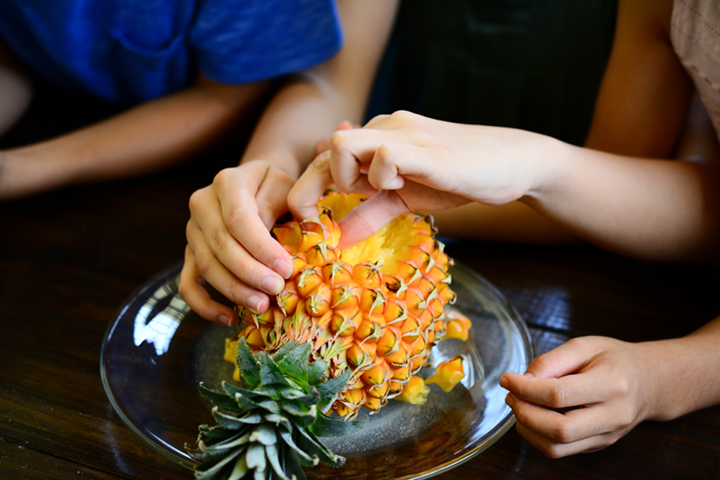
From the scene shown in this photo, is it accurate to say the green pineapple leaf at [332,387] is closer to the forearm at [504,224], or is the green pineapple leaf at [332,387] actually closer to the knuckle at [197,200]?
the knuckle at [197,200]

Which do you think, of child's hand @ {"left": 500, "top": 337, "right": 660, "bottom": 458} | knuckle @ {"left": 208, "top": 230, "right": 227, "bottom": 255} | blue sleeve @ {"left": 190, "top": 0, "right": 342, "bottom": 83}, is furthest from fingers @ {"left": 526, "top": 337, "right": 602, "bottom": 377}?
blue sleeve @ {"left": 190, "top": 0, "right": 342, "bottom": 83}

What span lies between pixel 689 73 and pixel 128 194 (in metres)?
0.86

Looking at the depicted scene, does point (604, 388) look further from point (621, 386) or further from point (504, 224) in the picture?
point (504, 224)

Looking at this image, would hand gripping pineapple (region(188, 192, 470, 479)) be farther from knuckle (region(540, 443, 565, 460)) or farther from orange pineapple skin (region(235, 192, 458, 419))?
knuckle (region(540, 443, 565, 460))

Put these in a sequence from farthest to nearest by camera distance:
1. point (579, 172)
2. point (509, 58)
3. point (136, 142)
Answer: point (509, 58) < point (136, 142) < point (579, 172)

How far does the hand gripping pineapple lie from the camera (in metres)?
0.36

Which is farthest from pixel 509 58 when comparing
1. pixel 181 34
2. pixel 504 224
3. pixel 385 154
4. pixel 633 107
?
pixel 385 154

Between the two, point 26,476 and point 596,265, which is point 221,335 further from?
point 596,265

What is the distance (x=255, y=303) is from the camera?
0.44 m

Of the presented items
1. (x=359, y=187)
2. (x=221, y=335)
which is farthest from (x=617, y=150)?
(x=221, y=335)

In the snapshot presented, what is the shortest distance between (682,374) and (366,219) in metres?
0.35

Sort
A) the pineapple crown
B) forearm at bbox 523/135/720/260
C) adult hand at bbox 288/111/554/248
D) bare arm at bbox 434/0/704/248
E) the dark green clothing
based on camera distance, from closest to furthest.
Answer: the pineapple crown < adult hand at bbox 288/111/554/248 < forearm at bbox 523/135/720/260 < bare arm at bbox 434/0/704/248 < the dark green clothing

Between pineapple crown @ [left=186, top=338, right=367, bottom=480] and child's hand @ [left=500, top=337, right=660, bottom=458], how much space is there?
16 centimetres

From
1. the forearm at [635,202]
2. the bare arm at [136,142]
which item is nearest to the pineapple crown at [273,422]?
the forearm at [635,202]
